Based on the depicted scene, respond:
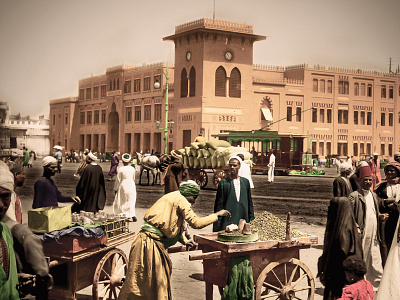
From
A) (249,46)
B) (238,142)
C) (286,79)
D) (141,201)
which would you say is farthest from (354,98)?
(141,201)

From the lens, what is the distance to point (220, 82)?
44.5 m

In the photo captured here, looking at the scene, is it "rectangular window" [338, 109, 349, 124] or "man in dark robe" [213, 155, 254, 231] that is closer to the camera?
"man in dark robe" [213, 155, 254, 231]

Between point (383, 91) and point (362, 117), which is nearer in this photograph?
point (383, 91)

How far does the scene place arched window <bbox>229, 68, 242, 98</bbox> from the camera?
45188 millimetres

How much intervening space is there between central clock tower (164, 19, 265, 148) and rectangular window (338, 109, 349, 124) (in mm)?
9898

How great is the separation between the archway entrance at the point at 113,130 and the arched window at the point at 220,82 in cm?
1576

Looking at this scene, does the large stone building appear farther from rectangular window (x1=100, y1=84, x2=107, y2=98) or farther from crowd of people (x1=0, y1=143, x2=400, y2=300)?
crowd of people (x1=0, y1=143, x2=400, y2=300)

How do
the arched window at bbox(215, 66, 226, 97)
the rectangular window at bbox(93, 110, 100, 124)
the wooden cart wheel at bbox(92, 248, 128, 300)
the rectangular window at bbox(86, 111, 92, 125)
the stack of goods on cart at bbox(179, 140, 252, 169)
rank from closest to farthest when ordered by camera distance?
Answer: the wooden cart wheel at bbox(92, 248, 128, 300), the stack of goods on cart at bbox(179, 140, 252, 169), the arched window at bbox(215, 66, 226, 97), the rectangular window at bbox(93, 110, 100, 124), the rectangular window at bbox(86, 111, 92, 125)

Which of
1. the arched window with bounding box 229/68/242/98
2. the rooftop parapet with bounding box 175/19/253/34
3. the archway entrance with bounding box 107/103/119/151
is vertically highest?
the rooftop parapet with bounding box 175/19/253/34

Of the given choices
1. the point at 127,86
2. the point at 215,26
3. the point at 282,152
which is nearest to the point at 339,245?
the point at 282,152

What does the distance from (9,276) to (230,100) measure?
4236 centimetres

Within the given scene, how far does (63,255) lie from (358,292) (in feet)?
8.39

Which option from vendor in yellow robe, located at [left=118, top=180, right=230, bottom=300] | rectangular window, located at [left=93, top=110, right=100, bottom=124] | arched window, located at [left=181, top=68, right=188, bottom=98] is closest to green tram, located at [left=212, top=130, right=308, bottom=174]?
arched window, located at [left=181, top=68, right=188, bottom=98]

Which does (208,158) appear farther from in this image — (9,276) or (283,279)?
(9,276)
